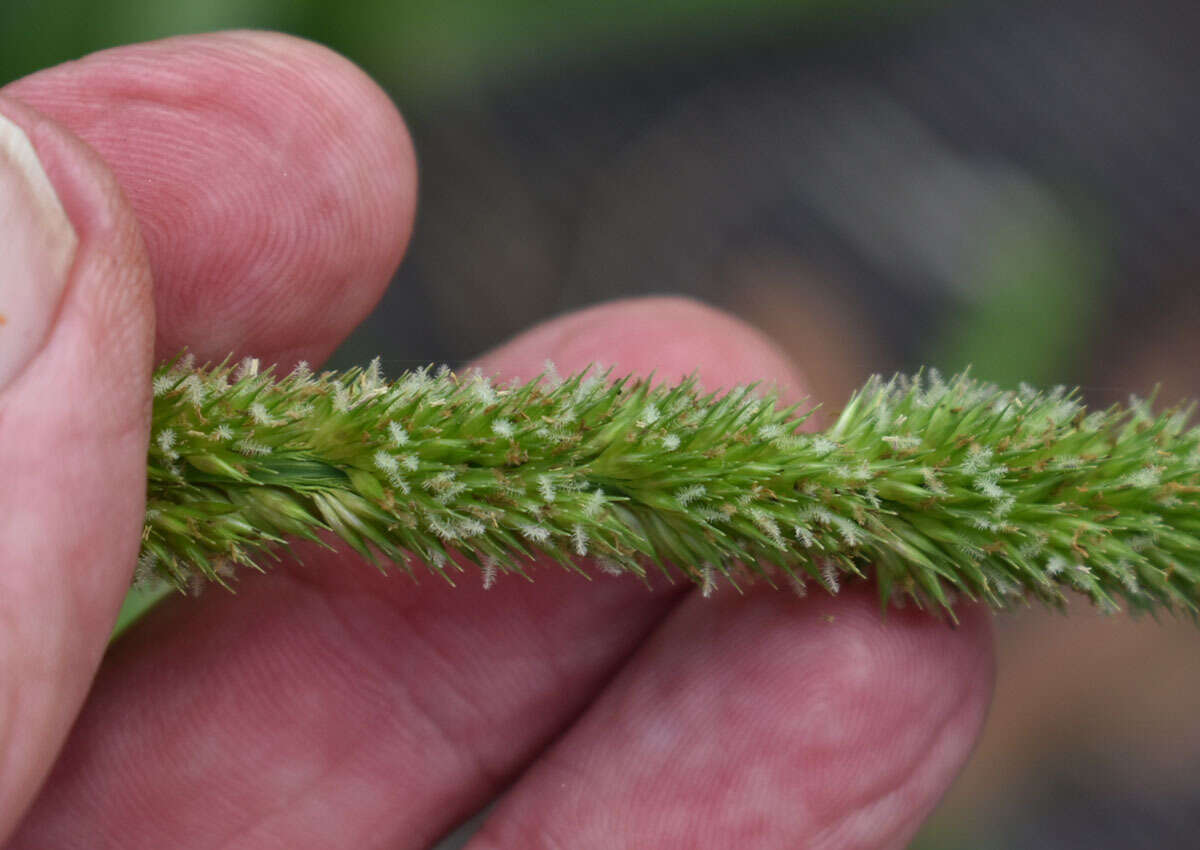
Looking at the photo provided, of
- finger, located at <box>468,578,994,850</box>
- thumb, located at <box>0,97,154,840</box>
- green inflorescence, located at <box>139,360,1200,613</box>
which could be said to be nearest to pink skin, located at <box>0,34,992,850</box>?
finger, located at <box>468,578,994,850</box>

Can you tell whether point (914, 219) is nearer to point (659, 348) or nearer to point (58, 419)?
point (659, 348)

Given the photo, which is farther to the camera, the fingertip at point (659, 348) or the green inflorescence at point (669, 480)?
the fingertip at point (659, 348)

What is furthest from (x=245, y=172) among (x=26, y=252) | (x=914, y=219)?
(x=914, y=219)

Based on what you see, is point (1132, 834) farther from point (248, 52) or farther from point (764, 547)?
point (248, 52)

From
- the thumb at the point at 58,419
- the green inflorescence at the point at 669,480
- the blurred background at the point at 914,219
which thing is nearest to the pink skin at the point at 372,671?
the green inflorescence at the point at 669,480

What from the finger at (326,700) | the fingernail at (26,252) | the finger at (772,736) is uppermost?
the fingernail at (26,252)

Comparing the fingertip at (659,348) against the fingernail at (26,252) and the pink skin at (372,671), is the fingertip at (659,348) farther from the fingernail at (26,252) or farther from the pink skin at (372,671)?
the fingernail at (26,252)

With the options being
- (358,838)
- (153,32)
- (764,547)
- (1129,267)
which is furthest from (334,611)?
(1129,267)
